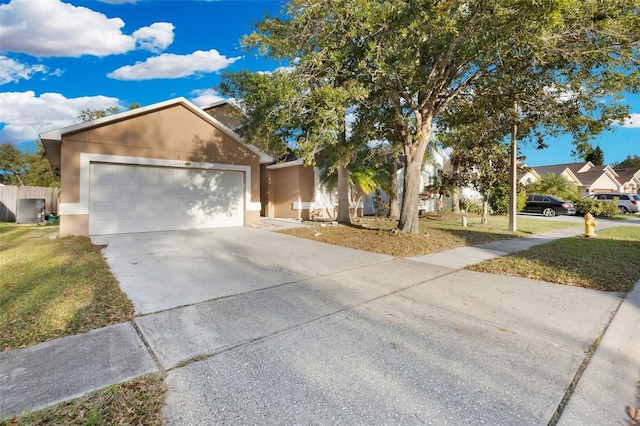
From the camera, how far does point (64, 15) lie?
892 cm

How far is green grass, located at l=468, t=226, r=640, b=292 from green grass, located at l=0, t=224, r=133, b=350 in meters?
6.31

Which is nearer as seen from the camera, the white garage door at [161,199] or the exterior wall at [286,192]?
the white garage door at [161,199]

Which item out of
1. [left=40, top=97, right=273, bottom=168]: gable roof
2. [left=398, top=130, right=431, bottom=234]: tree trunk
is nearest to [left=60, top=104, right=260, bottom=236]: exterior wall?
[left=40, top=97, right=273, bottom=168]: gable roof

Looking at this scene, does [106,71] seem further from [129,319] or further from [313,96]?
[129,319]

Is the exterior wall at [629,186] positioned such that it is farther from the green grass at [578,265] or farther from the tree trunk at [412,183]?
the tree trunk at [412,183]

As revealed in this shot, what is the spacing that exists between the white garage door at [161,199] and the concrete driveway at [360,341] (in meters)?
5.17

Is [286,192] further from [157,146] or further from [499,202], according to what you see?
[499,202]

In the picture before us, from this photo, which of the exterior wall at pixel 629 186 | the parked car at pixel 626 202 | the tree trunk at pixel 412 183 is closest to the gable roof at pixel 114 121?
the tree trunk at pixel 412 183

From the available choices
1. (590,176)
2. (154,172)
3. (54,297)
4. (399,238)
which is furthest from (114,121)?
(590,176)

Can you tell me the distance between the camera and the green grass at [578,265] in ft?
18.3

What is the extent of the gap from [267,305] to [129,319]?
5.27 ft

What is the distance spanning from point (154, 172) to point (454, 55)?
Answer: 9872mm

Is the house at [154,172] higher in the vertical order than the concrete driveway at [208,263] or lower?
higher

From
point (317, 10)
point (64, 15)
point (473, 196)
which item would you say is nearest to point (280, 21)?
point (317, 10)
